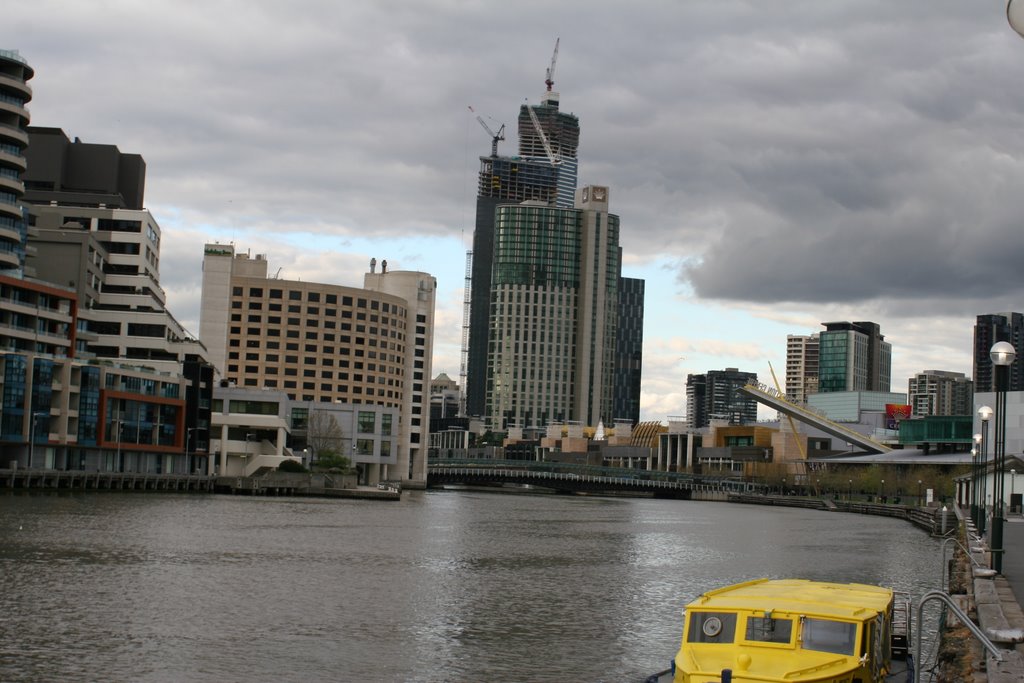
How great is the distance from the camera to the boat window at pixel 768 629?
22812 mm

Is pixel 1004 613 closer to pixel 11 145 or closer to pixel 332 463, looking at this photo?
pixel 11 145

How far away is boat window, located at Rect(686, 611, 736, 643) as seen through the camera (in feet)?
75.6

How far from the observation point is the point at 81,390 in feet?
445

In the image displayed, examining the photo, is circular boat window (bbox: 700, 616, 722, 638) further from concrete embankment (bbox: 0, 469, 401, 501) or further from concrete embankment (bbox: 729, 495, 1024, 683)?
concrete embankment (bbox: 0, 469, 401, 501)

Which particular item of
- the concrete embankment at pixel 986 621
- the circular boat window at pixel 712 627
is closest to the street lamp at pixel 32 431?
the concrete embankment at pixel 986 621

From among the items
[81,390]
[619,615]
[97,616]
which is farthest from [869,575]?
[81,390]

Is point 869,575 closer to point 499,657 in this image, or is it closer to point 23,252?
point 499,657

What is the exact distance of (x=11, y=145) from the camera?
426 feet

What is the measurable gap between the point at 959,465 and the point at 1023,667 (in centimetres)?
17883

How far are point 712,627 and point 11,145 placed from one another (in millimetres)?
122609

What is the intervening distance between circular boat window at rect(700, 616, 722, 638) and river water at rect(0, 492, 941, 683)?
10326 mm

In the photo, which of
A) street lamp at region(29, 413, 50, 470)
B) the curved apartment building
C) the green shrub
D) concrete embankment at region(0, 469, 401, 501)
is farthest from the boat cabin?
the green shrub

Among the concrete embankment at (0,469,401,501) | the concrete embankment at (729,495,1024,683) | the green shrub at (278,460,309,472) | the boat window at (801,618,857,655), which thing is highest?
the boat window at (801,618,857,655)

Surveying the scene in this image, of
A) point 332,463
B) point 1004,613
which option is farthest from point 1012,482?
point 1004,613
